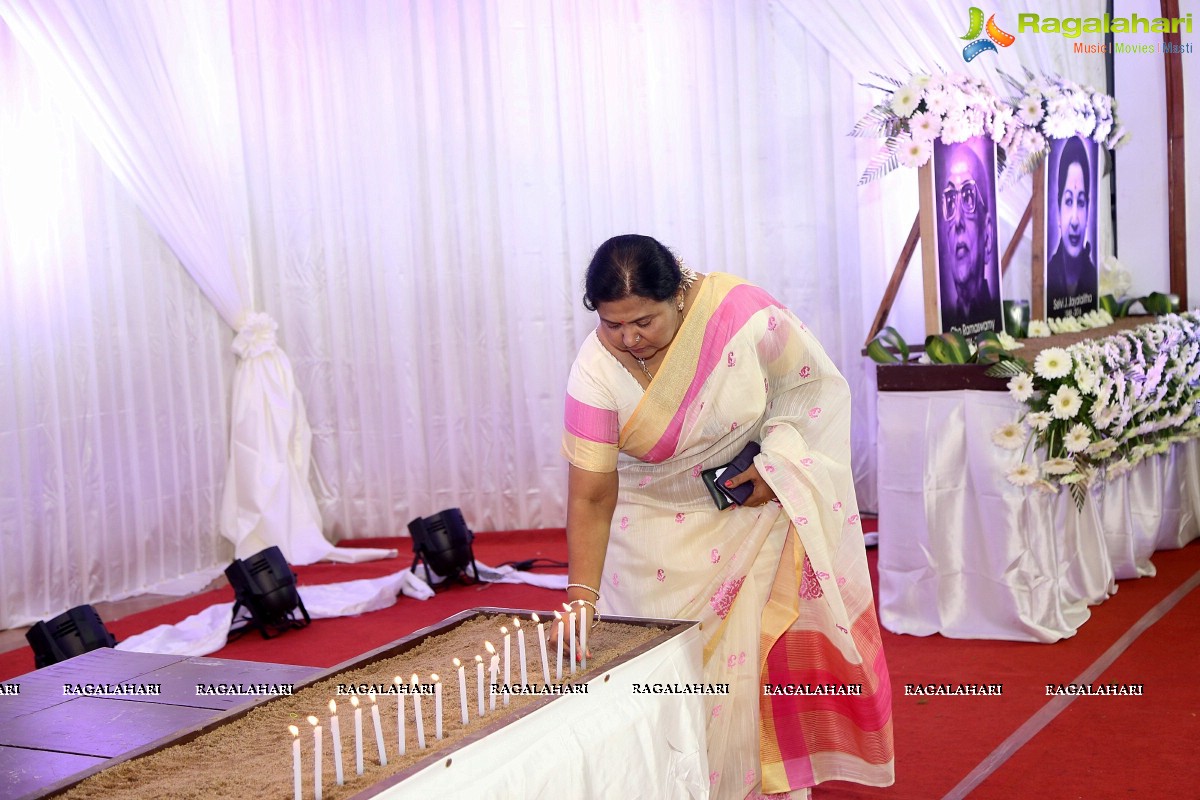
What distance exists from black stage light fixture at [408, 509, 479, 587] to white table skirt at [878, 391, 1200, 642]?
176 centimetres

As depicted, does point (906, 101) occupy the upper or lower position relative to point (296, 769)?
upper

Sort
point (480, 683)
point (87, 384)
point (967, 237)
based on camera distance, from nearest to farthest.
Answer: point (480, 683) → point (967, 237) → point (87, 384)

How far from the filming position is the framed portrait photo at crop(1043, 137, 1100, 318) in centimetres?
448

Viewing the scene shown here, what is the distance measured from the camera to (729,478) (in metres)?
2.33

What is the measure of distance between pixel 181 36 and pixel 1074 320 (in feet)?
13.6

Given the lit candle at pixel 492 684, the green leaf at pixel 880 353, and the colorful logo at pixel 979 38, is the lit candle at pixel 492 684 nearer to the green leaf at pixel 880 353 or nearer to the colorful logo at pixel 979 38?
the green leaf at pixel 880 353

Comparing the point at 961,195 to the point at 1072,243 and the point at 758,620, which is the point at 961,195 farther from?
the point at 758,620

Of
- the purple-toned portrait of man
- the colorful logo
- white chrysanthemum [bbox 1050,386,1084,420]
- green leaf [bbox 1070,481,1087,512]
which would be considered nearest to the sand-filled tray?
white chrysanthemum [bbox 1050,386,1084,420]

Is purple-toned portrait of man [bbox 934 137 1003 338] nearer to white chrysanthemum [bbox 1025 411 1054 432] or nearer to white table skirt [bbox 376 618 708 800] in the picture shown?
white chrysanthemum [bbox 1025 411 1054 432]

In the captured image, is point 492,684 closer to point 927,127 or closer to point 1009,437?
point 1009,437

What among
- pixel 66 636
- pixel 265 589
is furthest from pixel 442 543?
pixel 66 636

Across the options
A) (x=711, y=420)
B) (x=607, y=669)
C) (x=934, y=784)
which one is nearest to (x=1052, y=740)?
(x=934, y=784)

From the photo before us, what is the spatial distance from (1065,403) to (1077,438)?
4.9 inches

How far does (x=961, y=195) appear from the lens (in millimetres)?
4082
